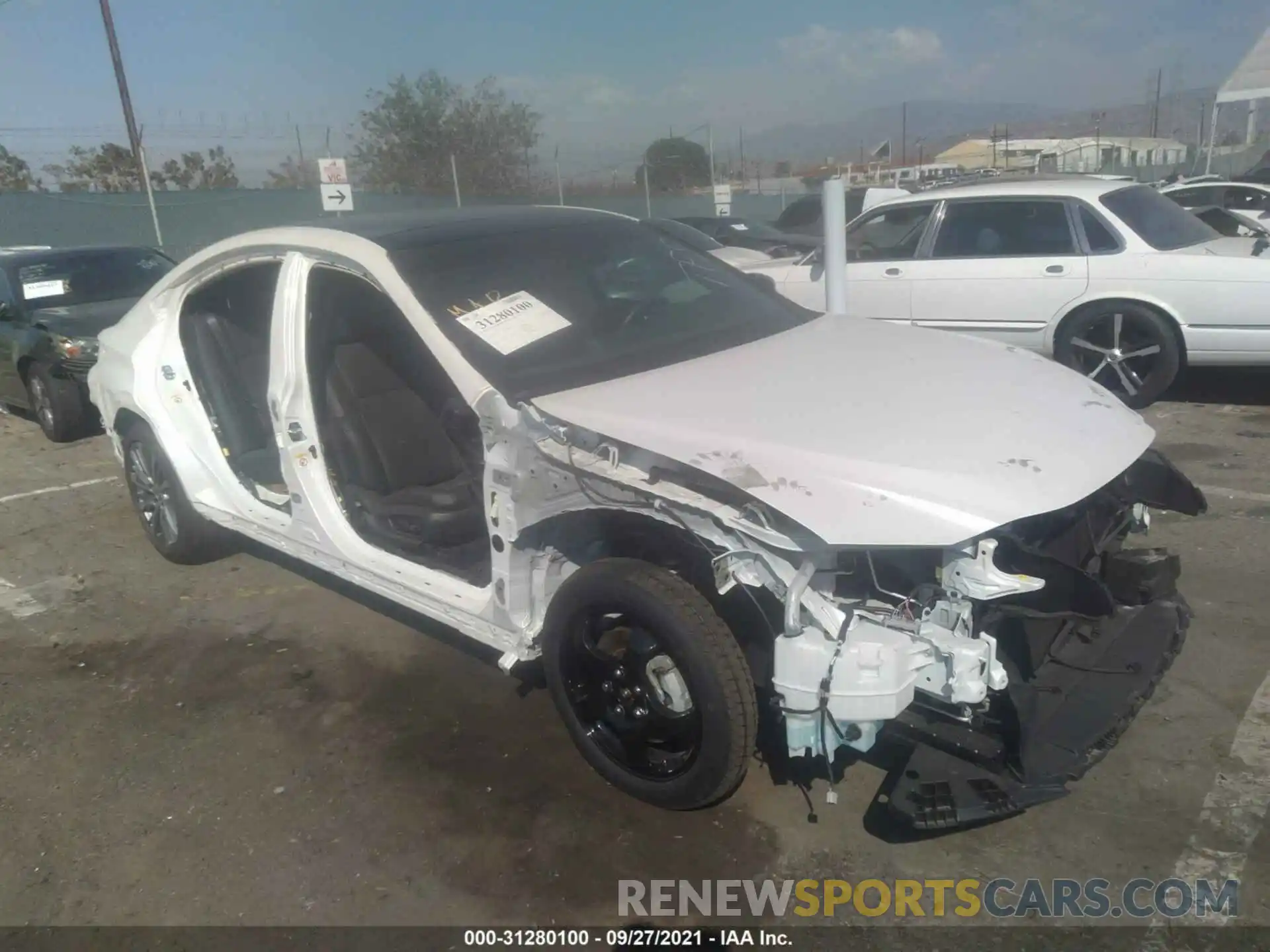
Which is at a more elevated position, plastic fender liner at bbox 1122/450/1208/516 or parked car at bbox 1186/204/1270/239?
parked car at bbox 1186/204/1270/239

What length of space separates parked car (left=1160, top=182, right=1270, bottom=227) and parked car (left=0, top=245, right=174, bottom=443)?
12.6m

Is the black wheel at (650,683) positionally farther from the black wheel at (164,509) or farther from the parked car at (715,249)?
the black wheel at (164,509)

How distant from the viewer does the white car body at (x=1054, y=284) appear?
6.47 meters

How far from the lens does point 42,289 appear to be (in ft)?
27.8

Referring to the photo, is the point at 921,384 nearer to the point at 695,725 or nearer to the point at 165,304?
the point at 695,725

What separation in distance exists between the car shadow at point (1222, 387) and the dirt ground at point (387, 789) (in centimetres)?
299

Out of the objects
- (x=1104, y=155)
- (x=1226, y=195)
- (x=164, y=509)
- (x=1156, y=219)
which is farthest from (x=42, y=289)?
(x=1104, y=155)

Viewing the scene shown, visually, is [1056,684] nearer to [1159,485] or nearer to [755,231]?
[1159,485]

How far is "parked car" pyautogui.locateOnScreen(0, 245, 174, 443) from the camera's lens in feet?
25.7

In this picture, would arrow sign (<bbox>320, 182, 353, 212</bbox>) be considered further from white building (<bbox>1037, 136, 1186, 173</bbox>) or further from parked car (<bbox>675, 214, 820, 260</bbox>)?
white building (<bbox>1037, 136, 1186, 173</bbox>)

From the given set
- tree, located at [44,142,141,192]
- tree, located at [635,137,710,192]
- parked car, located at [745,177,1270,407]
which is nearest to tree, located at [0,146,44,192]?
tree, located at [44,142,141,192]

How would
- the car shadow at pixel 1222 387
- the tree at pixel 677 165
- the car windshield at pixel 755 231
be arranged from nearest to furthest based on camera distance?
the car shadow at pixel 1222 387
the car windshield at pixel 755 231
the tree at pixel 677 165

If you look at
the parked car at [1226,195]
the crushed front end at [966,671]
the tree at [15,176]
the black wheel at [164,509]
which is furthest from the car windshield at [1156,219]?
the tree at [15,176]

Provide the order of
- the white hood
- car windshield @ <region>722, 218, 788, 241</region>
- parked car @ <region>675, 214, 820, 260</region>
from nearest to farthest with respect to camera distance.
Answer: the white hood < parked car @ <region>675, 214, 820, 260</region> < car windshield @ <region>722, 218, 788, 241</region>
